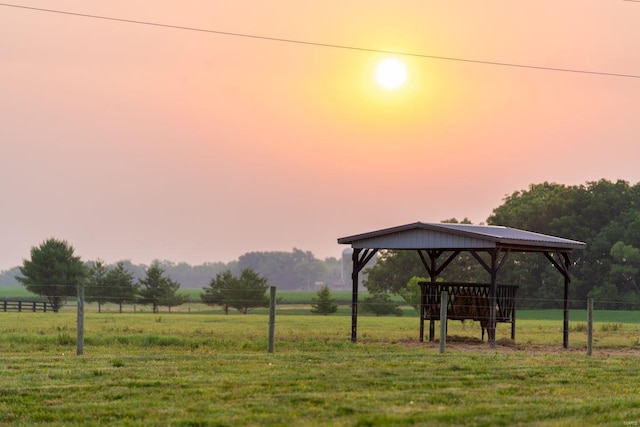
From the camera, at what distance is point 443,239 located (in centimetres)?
2795

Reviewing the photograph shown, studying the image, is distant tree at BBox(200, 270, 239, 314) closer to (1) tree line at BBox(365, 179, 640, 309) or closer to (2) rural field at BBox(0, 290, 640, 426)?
(1) tree line at BBox(365, 179, 640, 309)

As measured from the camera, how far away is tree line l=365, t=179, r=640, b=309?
82438 mm

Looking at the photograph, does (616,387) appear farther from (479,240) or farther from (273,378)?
(479,240)

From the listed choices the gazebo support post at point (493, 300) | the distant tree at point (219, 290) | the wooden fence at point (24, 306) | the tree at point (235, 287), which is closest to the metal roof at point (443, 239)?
the gazebo support post at point (493, 300)

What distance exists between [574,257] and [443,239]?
6093 cm

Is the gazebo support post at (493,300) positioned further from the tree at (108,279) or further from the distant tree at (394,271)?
the distant tree at (394,271)

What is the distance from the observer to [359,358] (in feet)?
65.8

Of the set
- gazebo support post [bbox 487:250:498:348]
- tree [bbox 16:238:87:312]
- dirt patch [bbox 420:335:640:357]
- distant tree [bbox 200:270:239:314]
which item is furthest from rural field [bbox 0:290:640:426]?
tree [bbox 16:238:87:312]

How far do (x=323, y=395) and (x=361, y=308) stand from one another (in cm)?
6409

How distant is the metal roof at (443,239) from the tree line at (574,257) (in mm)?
51739

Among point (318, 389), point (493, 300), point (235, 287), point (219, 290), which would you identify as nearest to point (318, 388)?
point (318, 389)

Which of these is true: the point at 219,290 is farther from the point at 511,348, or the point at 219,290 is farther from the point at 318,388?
the point at 318,388

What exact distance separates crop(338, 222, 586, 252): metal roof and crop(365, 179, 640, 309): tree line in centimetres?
5174

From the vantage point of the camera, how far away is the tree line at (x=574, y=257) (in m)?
82.4
